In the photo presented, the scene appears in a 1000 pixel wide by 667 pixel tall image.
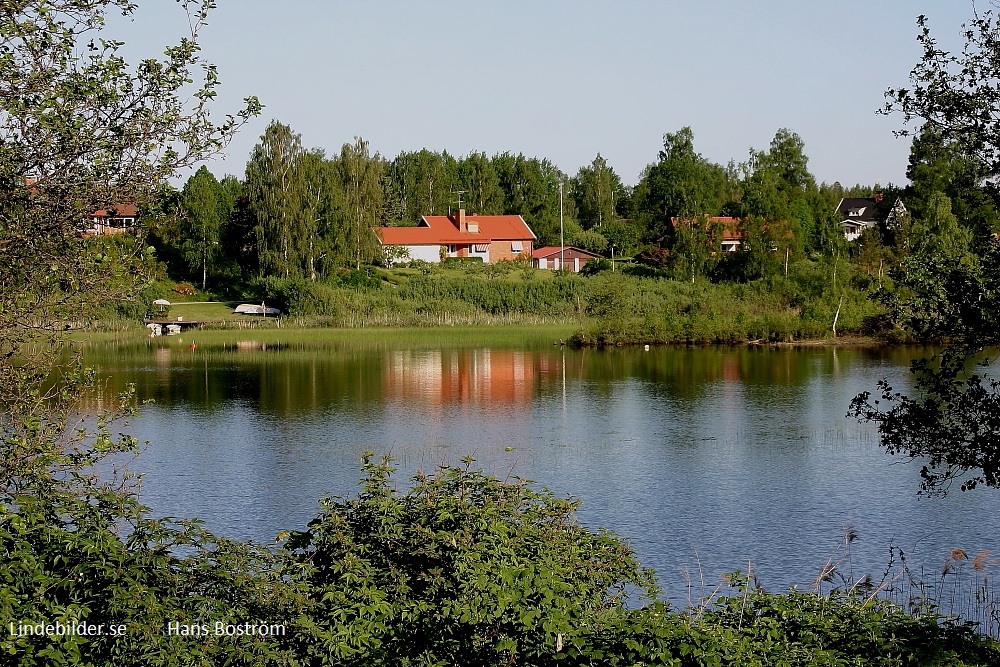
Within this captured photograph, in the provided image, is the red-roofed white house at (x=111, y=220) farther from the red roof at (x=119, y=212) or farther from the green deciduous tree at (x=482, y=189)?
the green deciduous tree at (x=482, y=189)

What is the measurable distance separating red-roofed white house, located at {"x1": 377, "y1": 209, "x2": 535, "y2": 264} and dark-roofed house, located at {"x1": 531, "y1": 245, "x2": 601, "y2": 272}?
10.2ft

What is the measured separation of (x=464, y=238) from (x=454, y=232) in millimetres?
2381

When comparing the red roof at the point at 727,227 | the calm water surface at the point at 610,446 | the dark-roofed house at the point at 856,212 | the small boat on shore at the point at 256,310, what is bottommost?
the calm water surface at the point at 610,446

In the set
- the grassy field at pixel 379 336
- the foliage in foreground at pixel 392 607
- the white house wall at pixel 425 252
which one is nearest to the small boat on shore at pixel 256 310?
the grassy field at pixel 379 336

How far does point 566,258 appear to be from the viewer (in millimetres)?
90750

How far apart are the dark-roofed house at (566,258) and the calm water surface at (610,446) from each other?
133ft

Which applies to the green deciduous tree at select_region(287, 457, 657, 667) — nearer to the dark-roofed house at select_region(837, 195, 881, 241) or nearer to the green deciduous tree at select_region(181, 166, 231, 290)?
the green deciduous tree at select_region(181, 166, 231, 290)

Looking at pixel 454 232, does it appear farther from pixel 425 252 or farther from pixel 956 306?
pixel 956 306

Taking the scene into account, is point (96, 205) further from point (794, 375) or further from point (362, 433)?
point (794, 375)

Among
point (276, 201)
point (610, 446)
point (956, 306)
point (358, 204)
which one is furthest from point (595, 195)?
point (956, 306)

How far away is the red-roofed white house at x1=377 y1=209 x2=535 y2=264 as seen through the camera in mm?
92188

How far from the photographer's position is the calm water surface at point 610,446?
17.3 metres

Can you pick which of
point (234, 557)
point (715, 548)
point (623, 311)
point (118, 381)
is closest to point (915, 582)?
point (715, 548)

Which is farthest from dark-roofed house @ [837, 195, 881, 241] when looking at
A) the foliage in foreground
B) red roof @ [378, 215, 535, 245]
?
the foliage in foreground
